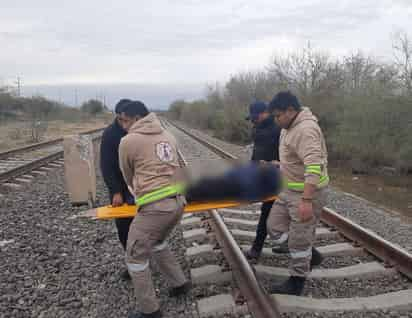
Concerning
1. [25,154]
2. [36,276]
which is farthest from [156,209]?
[25,154]

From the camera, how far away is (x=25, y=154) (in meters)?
16.6

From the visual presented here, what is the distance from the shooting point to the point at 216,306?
366 centimetres

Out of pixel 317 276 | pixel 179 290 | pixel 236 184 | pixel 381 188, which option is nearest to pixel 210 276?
pixel 179 290

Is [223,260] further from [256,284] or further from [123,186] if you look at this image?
[123,186]

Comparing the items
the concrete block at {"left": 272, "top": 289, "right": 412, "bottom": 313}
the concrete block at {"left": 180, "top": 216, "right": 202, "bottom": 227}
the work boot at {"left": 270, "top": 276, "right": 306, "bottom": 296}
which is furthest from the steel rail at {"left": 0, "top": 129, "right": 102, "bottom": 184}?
the concrete block at {"left": 272, "top": 289, "right": 412, "bottom": 313}

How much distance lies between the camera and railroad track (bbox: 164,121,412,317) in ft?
11.9

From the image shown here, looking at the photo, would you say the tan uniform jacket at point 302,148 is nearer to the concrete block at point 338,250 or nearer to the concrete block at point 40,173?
the concrete block at point 338,250

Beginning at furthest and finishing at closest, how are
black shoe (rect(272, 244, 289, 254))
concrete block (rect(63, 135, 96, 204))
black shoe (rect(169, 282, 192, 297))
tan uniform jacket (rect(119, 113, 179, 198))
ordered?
1. concrete block (rect(63, 135, 96, 204))
2. black shoe (rect(272, 244, 289, 254))
3. black shoe (rect(169, 282, 192, 297))
4. tan uniform jacket (rect(119, 113, 179, 198))

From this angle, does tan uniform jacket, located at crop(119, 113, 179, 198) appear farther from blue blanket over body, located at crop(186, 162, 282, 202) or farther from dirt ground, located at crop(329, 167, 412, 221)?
dirt ground, located at crop(329, 167, 412, 221)

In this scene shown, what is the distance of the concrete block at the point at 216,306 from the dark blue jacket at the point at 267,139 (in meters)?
1.68

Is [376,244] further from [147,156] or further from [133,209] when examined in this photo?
[147,156]

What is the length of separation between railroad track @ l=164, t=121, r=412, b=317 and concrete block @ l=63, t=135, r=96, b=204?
2884 millimetres

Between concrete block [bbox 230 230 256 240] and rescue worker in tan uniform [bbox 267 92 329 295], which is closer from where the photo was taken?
rescue worker in tan uniform [bbox 267 92 329 295]

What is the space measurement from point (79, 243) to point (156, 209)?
8.71ft
